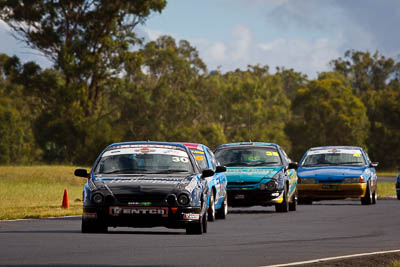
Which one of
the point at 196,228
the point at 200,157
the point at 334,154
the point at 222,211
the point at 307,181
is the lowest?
the point at 196,228

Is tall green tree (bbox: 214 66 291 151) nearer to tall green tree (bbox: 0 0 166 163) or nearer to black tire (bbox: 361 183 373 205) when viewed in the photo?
tall green tree (bbox: 0 0 166 163)

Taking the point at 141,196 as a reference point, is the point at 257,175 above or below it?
above

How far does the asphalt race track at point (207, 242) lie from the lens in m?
12.8

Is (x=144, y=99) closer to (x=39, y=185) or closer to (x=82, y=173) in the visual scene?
(x=39, y=185)

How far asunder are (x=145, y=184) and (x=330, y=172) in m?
13.3

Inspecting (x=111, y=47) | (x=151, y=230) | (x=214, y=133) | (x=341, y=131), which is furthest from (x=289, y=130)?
(x=151, y=230)

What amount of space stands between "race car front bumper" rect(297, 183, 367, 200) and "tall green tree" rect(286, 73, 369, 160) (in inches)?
2673

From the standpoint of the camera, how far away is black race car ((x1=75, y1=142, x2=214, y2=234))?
51.8ft

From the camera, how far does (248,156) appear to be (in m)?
25.1

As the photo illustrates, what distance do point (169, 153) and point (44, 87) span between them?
178 feet

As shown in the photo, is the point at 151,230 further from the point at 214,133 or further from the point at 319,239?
the point at 214,133

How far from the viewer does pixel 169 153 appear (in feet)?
56.9

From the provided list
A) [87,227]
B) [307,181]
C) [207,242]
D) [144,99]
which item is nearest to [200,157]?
[87,227]

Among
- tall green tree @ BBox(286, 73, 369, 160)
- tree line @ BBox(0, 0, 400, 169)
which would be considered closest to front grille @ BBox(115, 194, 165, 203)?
tree line @ BBox(0, 0, 400, 169)
